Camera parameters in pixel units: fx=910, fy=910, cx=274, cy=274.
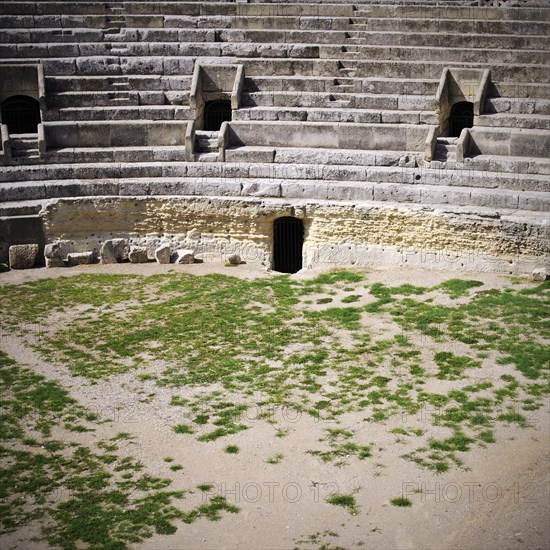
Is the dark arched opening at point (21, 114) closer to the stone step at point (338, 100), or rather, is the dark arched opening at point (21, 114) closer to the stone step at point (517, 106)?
the stone step at point (338, 100)

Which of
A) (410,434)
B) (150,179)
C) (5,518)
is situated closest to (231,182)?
(150,179)

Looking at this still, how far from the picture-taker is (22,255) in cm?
2225

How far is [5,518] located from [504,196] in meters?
13.4

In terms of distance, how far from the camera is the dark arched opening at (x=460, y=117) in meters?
24.8

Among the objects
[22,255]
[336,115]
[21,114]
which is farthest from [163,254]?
[21,114]

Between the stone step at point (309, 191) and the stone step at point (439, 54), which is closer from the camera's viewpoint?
the stone step at point (309, 191)

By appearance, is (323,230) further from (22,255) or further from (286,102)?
(22,255)

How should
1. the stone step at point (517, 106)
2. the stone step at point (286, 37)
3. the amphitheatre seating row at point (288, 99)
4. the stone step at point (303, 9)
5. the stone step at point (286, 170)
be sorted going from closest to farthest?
the stone step at point (286, 170), the amphitheatre seating row at point (288, 99), the stone step at point (517, 106), the stone step at point (286, 37), the stone step at point (303, 9)

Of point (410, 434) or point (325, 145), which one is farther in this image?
point (325, 145)

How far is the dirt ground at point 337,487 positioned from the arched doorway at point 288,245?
770 centimetres

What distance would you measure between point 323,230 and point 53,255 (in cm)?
664

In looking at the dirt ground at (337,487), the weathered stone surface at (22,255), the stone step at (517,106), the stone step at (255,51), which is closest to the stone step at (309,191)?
the weathered stone surface at (22,255)

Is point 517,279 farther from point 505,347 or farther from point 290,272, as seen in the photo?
point 290,272

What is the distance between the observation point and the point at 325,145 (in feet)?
77.5
